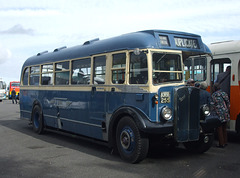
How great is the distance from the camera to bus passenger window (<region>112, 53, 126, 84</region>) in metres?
7.23

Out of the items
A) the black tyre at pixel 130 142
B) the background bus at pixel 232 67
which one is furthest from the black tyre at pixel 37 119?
the background bus at pixel 232 67

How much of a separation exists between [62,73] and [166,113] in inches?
183

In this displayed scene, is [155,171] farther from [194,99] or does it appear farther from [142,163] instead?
[194,99]

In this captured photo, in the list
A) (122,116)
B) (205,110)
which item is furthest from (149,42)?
(205,110)

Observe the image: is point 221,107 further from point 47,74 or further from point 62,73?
point 47,74

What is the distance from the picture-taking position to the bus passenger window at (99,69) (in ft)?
26.1

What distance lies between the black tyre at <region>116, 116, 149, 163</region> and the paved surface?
19 centimetres

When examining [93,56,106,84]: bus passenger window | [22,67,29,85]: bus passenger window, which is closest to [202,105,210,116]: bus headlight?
[93,56,106,84]: bus passenger window

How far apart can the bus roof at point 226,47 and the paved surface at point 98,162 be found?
109 inches

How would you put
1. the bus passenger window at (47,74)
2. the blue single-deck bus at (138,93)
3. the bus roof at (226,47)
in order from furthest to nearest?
1. the bus passenger window at (47,74)
2. the bus roof at (226,47)
3. the blue single-deck bus at (138,93)

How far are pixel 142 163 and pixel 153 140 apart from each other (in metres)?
0.59

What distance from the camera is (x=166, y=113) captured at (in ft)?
21.4

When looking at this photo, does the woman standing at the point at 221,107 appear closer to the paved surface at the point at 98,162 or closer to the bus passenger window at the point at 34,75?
the paved surface at the point at 98,162

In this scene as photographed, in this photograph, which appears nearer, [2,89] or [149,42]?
[149,42]
